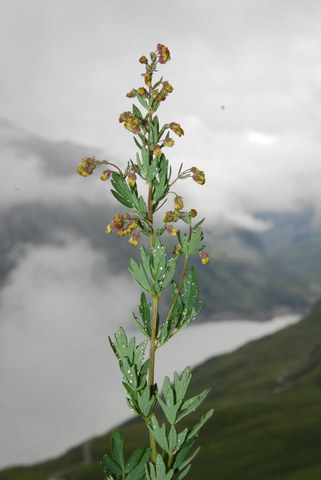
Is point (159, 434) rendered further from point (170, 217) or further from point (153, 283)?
point (170, 217)

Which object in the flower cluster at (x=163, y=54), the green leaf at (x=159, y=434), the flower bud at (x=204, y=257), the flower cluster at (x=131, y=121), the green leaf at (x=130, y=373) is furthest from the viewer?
the flower cluster at (x=163, y=54)

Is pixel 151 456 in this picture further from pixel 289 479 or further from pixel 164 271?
pixel 289 479

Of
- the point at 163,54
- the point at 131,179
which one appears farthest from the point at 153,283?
the point at 163,54

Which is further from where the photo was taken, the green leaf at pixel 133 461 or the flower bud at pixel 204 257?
the flower bud at pixel 204 257

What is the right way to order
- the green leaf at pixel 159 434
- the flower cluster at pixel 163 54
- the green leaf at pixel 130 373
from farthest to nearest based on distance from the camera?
the flower cluster at pixel 163 54 → the green leaf at pixel 130 373 → the green leaf at pixel 159 434

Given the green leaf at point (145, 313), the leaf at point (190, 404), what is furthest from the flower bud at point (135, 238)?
the leaf at point (190, 404)

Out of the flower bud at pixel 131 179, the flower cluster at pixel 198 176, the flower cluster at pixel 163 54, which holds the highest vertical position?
the flower cluster at pixel 163 54

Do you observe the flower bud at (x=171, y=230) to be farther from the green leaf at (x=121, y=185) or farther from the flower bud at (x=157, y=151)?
the flower bud at (x=157, y=151)
